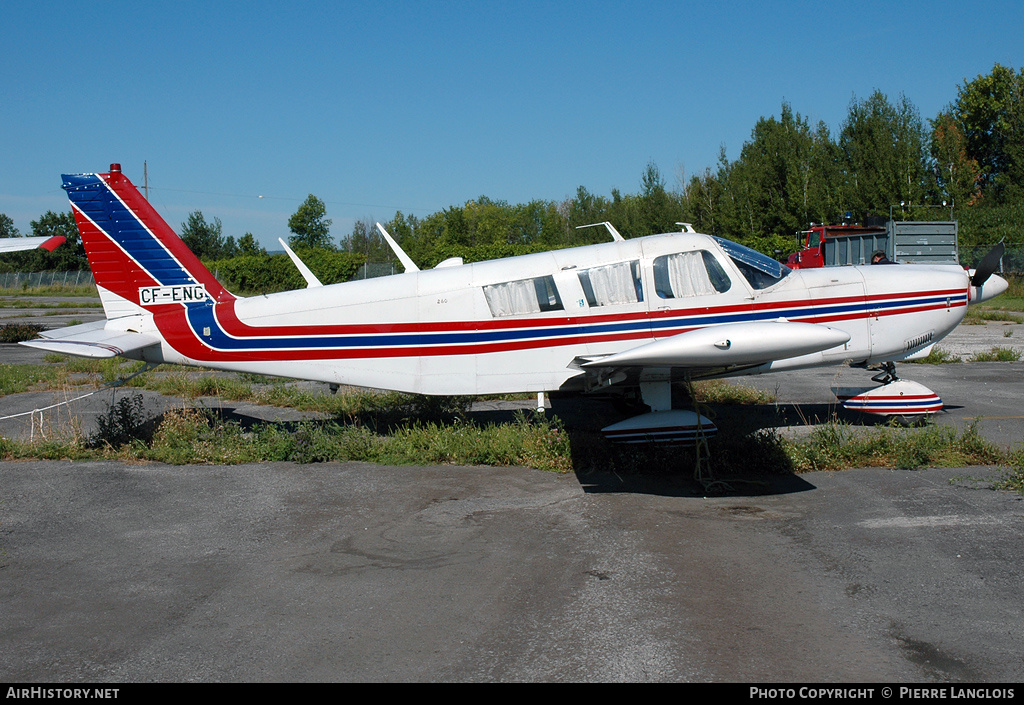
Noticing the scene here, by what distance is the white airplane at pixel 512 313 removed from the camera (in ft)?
28.2

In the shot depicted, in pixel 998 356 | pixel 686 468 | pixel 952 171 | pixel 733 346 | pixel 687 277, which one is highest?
pixel 952 171

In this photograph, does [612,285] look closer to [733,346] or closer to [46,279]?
[733,346]

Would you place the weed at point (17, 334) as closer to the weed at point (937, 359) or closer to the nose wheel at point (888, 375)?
the nose wheel at point (888, 375)

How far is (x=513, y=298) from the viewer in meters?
8.71

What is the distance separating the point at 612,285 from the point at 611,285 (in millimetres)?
12

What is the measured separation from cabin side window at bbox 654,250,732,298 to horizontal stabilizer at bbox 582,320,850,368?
1.69 m

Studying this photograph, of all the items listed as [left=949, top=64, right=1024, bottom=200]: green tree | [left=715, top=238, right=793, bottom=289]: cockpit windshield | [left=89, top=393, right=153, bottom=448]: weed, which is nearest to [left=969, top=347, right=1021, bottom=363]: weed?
[left=715, top=238, right=793, bottom=289]: cockpit windshield

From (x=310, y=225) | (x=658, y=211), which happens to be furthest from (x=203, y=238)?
(x=658, y=211)

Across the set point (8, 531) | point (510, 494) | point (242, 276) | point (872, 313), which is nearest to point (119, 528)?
point (8, 531)

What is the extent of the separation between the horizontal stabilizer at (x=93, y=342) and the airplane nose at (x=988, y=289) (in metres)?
10.3

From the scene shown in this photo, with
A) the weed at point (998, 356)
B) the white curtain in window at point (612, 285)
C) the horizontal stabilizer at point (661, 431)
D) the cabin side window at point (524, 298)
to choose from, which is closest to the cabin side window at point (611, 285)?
the white curtain in window at point (612, 285)

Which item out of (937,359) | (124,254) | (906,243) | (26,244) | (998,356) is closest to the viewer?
(124,254)

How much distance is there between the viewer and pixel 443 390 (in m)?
8.91
